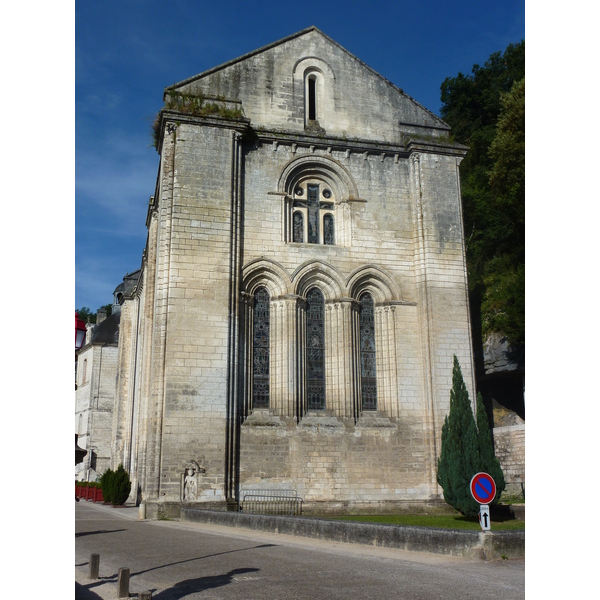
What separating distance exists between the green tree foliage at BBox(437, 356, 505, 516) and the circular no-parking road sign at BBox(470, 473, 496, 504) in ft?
22.4

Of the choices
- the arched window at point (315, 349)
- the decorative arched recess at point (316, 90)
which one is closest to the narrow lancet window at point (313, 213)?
the arched window at point (315, 349)

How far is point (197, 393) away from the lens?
53.7 ft

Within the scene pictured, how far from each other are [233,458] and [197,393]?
1.85m

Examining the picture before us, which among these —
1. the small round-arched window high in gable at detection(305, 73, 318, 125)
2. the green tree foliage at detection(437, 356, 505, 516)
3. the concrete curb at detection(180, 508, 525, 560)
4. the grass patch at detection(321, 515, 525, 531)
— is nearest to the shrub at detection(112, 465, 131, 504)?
the grass patch at detection(321, 515, 525, 531)

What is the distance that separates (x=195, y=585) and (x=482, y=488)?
12.9 feet

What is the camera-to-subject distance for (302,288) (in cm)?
1862

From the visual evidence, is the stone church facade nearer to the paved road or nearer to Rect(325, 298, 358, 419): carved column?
Rect(325, 298, 358, 419): carved column

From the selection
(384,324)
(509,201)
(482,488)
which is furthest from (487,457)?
(509,201)

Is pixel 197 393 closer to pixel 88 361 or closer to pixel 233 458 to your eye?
pixel 233 458

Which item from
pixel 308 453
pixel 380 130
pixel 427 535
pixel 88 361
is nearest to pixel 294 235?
pixel 380 130

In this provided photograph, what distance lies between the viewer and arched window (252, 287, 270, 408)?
17672 millimetres

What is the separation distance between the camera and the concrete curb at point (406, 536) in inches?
348

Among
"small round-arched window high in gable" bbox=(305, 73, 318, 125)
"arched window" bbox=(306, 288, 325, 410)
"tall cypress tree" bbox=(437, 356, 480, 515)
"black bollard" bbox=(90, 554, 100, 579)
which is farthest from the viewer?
"small round-arched window high in gable" bbox=(305, 73, 318, 125)

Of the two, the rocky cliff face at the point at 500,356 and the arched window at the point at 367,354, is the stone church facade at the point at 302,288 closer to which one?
the arched window at the point at 367,354
